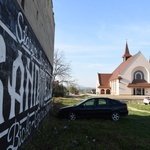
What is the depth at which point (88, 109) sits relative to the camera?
46.8 feet

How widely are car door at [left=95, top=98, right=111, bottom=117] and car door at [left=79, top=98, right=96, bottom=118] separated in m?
0.25

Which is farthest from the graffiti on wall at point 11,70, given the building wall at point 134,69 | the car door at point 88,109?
the building wall at point 134,69

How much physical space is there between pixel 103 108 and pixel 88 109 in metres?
0.90

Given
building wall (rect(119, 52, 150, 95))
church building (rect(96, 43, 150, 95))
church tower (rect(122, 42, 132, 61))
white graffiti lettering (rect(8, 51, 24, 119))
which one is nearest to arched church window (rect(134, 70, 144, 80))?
church building (rect(96, 43, 150, 95))

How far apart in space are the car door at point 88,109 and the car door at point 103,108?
0.81 feet

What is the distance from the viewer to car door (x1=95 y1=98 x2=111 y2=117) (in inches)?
556

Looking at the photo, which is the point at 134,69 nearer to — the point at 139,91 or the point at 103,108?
the point at 139,91

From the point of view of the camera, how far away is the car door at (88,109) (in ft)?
46.4

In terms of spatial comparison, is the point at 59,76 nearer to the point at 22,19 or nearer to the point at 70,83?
the point at 70,83

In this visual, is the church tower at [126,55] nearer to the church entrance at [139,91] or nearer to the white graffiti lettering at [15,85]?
the church entrance at [139,91]

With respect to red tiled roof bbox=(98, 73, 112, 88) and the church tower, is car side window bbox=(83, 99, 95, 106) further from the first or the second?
the church tower

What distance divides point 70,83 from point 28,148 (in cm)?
4827

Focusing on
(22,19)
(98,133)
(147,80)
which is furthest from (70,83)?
(22,19)

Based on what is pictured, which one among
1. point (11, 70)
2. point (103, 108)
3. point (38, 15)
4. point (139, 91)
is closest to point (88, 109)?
point (103, 108)
